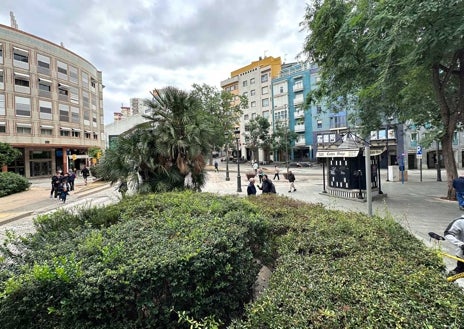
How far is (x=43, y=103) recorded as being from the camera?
114 ft

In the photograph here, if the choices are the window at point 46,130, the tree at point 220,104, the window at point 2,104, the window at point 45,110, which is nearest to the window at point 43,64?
the window at point 45,110

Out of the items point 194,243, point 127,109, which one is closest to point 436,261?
point 194,243

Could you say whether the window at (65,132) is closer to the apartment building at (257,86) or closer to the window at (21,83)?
the window at (21,83)

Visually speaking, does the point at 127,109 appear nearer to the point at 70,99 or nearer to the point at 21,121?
the point at 70,99

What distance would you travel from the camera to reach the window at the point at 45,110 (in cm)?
3431

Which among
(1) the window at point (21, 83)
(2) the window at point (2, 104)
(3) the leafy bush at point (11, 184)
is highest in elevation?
(1) the window at point (21, 83)

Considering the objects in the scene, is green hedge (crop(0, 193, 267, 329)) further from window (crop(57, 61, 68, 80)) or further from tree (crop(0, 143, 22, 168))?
window (crop(57, 61, 68, 80))

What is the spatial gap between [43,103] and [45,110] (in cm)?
100

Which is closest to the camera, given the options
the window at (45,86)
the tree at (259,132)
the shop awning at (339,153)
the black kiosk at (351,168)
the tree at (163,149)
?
the tree at (163,149)

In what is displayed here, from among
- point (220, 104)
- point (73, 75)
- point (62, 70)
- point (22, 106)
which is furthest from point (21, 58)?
point (220, 104)

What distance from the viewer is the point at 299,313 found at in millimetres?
1749

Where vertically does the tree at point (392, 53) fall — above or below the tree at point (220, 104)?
below

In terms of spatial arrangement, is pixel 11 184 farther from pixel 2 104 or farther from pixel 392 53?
pixel 392 53

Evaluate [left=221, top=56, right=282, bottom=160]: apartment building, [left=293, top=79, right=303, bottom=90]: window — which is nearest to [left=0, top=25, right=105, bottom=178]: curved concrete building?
[left=221, top=56, right=282, bottom=160]: apartment building
